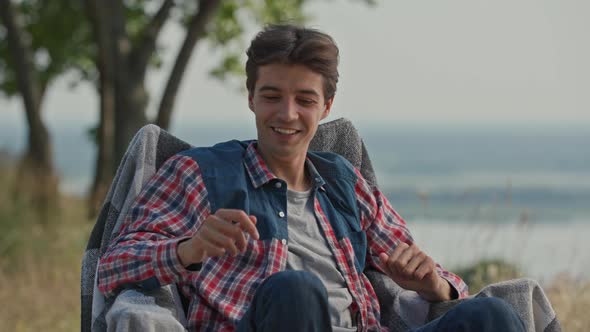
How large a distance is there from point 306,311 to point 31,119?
924 centimetres

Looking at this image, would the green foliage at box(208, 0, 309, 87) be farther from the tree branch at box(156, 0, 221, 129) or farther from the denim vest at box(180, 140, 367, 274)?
Result: the denim vest at box(180, 140, 367, 274)

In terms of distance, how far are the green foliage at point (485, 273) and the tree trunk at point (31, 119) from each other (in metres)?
4.50

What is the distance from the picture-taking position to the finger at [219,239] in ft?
8.60

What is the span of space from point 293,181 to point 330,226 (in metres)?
0.19

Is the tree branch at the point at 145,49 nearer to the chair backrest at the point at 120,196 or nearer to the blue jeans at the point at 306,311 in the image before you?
the chair backrest at the point at 120,196

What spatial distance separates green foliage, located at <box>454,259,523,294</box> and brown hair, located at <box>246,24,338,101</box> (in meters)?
2.93

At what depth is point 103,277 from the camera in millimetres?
2949

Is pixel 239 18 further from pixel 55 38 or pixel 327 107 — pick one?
pixel 327 107

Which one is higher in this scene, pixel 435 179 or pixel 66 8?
pixel 66 8

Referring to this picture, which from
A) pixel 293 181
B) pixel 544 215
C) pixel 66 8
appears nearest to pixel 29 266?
pixel 293 181

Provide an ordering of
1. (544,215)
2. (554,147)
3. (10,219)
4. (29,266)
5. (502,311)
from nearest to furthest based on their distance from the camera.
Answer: (502,311) → (29,266) → (10,219) → (544,215) → (554,147)

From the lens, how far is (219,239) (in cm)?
263

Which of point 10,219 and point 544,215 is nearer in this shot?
point 10,219

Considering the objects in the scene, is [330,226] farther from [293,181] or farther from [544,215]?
[544,215]
